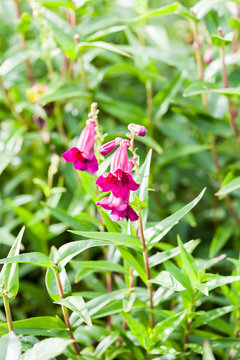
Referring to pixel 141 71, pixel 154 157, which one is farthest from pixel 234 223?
pixel 141 71

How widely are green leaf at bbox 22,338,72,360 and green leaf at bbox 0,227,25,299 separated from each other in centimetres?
19

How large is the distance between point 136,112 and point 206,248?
0.67 m

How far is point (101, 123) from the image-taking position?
1919 mm

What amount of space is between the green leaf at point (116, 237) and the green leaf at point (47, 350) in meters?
0.24

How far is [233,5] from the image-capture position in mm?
1674

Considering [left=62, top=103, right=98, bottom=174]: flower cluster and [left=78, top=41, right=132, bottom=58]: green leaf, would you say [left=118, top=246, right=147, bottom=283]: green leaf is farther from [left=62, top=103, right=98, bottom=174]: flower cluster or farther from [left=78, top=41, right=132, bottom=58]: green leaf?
[left=78, top=41, right=132, bottom=58]: green leaf

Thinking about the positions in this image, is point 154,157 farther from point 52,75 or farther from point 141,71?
point 52,75

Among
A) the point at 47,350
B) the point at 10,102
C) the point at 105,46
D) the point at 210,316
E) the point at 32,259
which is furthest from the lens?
the point at 10,102

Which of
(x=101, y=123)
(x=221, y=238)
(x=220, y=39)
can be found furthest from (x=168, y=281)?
(x=101, y=123)

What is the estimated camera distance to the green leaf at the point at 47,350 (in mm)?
797

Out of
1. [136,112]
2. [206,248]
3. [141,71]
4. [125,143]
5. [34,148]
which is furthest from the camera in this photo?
[34,148]

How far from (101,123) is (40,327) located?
1.07 metres

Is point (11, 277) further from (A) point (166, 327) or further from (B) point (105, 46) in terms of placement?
(B) point (105, 46)

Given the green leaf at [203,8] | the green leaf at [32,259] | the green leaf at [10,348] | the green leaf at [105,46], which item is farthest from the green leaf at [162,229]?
the green leaf at [203,8]
